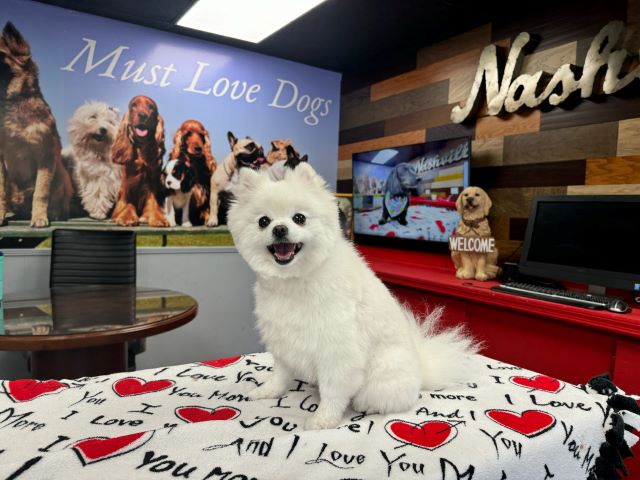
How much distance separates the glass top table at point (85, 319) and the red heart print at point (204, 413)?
25.0 inches

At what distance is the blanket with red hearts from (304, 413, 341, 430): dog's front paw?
0.02m

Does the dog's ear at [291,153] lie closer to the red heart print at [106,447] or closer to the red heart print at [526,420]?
the red heart print at [526,420]

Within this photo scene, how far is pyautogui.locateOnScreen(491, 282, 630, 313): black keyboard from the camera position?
6.24 feet

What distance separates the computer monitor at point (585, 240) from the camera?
2076mm

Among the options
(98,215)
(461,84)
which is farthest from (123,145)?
(461,84)

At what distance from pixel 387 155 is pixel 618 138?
1646 mm

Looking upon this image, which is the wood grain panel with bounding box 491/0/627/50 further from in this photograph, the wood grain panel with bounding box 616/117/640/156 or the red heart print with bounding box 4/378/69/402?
the red heart print with bounding box 4/378/69/402

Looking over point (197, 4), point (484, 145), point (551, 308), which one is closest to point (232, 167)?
point (197, 4)

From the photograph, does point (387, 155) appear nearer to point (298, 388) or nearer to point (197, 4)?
point (197, 4)

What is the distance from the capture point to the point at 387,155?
3.59 metres

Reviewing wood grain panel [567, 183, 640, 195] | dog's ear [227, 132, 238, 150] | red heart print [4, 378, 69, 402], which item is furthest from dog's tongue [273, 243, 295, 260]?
dog's ear [227, 132, 238, 150]

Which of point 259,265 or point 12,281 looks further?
point 12,281

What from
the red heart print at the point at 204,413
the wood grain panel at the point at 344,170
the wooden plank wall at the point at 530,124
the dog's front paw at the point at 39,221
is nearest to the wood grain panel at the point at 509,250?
the wooden plank wall at the point at 530,124

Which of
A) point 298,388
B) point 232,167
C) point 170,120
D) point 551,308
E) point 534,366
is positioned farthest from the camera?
point 232,167
